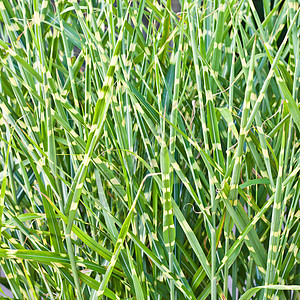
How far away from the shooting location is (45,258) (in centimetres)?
18

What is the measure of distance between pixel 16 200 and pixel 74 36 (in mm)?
134

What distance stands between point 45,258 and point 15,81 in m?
0.12

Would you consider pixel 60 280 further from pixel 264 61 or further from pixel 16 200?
pixel 264 61

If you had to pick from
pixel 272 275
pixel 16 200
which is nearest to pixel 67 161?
pixel 16 200

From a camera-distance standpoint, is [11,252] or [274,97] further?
Result: [274,97]

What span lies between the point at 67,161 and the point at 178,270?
0.41 feet

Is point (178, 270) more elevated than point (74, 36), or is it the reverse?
point (74, 36)

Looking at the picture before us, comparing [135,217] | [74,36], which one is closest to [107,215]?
[135,217]

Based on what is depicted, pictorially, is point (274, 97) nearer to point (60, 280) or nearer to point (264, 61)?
point (264, 61)

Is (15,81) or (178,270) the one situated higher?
(15,81)

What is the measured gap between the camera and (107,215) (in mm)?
209

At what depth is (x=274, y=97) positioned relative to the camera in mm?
277

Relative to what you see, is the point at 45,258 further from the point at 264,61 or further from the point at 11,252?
the point at 264,61

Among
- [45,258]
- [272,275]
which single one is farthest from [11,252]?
[272,275]
